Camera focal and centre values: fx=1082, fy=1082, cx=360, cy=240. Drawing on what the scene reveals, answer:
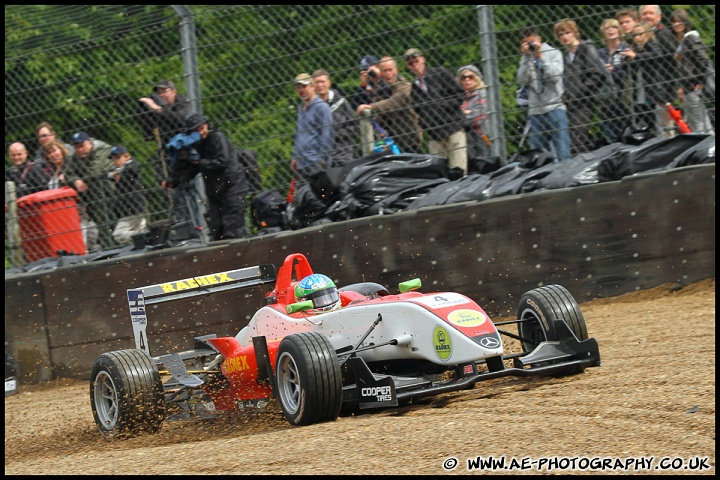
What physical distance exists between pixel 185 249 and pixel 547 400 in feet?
14.6

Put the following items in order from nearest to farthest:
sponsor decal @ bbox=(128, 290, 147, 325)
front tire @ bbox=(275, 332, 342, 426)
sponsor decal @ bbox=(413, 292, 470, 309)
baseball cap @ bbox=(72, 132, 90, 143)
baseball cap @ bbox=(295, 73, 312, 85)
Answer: front tire @ bbox=(275, 332, 342, 426) < sponsor decal @ bbox=(413, 292, 470, 309) < sponsor decal @ bbox=(128, 290, 147, 325) < baseball cap @ bbox=(295, 73, 312, 85) < baseball cap @ bbox=(72, 132, 90, 143)

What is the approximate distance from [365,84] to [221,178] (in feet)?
5.01

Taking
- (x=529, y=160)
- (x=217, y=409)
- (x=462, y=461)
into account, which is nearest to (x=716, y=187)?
(x=529, y=160)

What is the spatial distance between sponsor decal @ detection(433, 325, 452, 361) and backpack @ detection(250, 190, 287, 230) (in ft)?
12.3

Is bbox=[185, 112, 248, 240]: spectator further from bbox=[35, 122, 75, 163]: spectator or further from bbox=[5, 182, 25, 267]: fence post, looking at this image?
bbox=[5, 182, 25, 267]: fence post

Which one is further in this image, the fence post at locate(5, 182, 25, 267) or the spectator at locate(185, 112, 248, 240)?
the fence post at locate(5, 182, 25, 267)

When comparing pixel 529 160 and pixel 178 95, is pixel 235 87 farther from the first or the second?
pixel 529 160

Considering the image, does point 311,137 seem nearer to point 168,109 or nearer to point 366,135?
point 366,135

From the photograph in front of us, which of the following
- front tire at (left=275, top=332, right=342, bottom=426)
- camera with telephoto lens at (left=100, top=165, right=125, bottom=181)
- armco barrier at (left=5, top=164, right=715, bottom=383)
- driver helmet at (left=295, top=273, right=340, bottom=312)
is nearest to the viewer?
front tire at (left=275, top=332, right=342, bottom=426)

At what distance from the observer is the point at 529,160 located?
9.46 meters

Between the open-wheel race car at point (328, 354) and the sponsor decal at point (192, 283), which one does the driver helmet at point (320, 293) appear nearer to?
the open-wheel race car at point (328, 354)

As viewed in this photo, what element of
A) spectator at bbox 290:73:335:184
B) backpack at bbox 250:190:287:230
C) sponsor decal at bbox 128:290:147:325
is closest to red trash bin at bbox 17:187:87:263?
backpack at bbox 250:190:287:230

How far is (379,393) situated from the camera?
19.4 ft

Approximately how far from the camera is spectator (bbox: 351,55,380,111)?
9547mm
